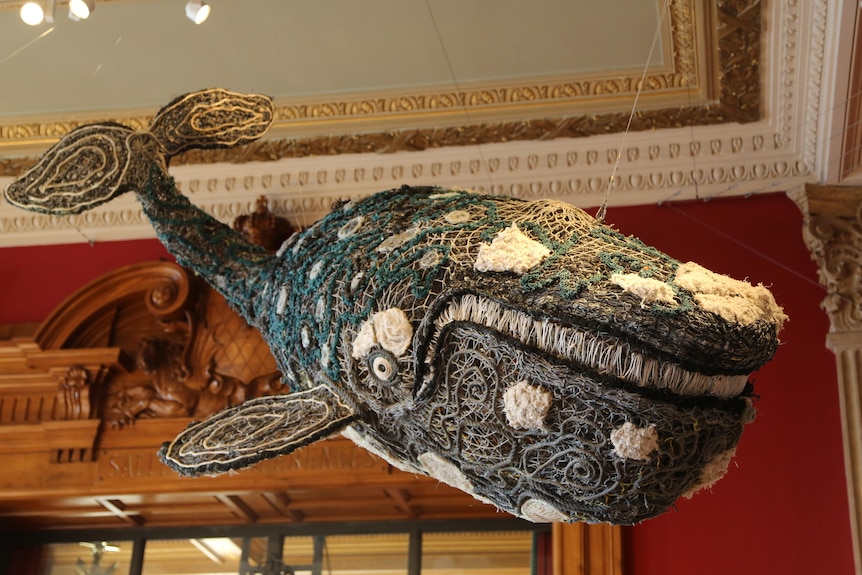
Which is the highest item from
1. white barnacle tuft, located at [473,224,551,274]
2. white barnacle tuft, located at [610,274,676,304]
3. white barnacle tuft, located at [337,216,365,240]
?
white barnacle tuft, located at [337,216,365,240]

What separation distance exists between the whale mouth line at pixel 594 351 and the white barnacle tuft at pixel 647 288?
0.05m

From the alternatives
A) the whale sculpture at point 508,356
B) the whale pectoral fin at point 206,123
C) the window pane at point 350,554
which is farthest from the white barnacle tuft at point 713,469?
the window pane at point 350,554

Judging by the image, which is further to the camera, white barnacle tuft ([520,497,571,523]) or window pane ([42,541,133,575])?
window pane ([42,541,133,575])

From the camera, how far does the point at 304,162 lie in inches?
139

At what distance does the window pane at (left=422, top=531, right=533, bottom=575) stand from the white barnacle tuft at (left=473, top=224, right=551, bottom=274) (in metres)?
2.29

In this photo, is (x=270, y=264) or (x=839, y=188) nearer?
(x=270, y=264)

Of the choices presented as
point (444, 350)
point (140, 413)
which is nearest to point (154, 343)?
point (140, 413)

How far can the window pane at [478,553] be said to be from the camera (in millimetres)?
3244

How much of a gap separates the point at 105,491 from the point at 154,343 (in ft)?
1.57

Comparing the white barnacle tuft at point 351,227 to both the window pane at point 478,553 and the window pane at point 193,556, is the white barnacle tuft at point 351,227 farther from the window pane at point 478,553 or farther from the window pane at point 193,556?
the window pane at point 193,556

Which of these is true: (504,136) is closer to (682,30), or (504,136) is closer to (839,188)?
(682,30)

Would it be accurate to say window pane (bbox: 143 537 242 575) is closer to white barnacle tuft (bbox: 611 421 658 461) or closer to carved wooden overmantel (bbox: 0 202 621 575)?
carved wooden overmantel (bbox: 0 202 621 575)

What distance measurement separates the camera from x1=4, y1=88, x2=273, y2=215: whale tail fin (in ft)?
4.77

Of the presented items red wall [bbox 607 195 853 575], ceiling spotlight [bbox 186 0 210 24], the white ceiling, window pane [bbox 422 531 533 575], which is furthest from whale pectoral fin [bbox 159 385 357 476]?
window pane [bbox 422 531 533 575]
